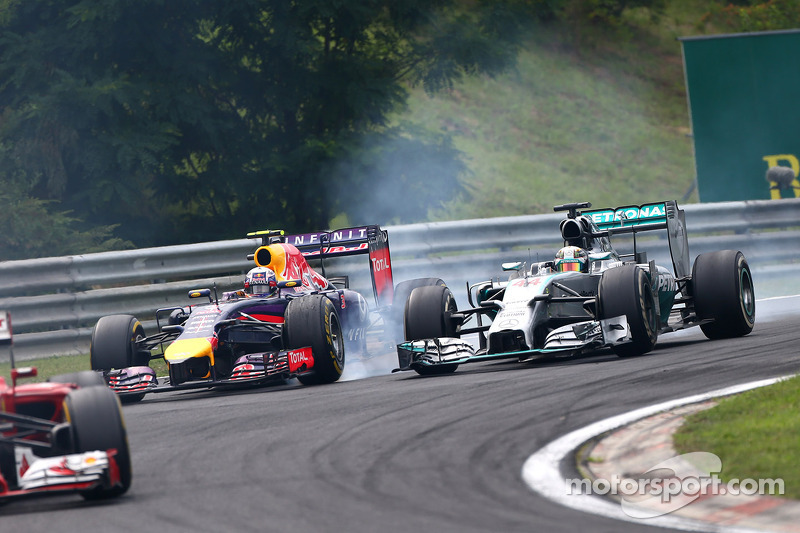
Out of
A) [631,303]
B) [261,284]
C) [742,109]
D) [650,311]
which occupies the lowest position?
[650,311]

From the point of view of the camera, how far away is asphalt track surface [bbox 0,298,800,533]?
21.9 feet

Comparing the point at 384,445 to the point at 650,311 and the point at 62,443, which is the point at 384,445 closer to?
the point at 62,443

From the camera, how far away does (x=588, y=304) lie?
13.3 meters

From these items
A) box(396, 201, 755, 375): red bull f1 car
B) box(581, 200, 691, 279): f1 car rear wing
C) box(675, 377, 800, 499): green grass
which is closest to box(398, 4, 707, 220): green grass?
box(581, 200, 691, 279): f1 car rear wing

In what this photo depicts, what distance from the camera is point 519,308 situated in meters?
12.9

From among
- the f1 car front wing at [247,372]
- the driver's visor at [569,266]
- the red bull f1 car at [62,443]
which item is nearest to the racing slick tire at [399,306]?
the driver's visor at [569,266]

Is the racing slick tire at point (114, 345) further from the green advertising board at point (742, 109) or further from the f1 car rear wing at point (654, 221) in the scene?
the green advertising board at point (742, 109)

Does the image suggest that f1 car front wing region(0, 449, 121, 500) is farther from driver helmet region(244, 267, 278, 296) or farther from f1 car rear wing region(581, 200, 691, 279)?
f1 car rear wing region(581, 200, 691, 279)

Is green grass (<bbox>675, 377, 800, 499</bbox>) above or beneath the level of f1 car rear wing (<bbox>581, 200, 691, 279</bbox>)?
beneath

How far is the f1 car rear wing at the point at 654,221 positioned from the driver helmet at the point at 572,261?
93 cm

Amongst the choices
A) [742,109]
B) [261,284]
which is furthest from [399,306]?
[742,109]

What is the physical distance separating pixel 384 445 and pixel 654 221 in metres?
7.40

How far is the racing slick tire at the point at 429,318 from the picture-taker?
13.3 metres

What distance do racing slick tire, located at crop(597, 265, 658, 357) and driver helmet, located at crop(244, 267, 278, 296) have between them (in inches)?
149
